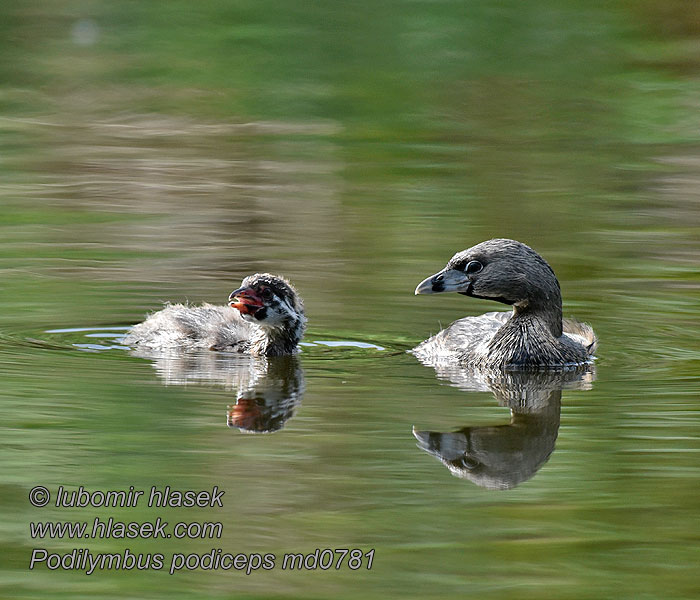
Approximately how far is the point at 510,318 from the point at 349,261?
2.28 m

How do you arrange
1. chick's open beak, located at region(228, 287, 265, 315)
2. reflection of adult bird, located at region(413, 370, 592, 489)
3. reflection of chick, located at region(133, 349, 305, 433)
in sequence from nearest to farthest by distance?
reflection of adult bird, located at region(413, 370, 592, 489)
reflection of chick, located at region(133, 349, 305, 433)
chick's open beak, located at region(228, 287, 265, 315)

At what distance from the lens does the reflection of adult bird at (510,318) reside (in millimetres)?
9156

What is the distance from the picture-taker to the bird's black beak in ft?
29.9

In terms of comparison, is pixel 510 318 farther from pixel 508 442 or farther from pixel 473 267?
pixel 508 442

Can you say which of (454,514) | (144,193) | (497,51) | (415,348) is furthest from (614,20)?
(454,514)

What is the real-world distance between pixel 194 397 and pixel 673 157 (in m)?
9.63

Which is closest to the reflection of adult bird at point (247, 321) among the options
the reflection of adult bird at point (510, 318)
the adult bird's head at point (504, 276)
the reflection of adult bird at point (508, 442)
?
the reflection of adult bird at point (510, 318)

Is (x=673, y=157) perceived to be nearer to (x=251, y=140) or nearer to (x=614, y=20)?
(x=251, y=140)

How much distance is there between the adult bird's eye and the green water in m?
0.57

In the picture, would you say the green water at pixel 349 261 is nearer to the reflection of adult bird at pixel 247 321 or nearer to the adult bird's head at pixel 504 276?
the reflection of adult bird at pixel 247 321

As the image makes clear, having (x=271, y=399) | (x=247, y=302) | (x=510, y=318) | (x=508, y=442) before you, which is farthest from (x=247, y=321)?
(x=508, y=442)

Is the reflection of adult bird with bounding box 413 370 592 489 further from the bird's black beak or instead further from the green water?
the bird's black beak

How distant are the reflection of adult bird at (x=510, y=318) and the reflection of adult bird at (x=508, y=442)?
0.60m

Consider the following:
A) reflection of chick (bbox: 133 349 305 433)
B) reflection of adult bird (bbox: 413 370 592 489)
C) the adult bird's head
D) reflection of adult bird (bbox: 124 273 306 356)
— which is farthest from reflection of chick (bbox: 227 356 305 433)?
the adult bird's head
